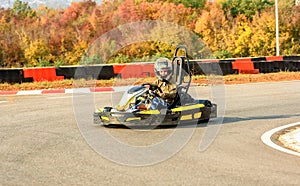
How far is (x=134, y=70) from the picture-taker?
2281 centimetres

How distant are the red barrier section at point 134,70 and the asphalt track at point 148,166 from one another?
888 cm

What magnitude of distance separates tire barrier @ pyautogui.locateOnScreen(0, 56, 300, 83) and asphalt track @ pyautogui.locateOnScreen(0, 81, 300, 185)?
8.34 m

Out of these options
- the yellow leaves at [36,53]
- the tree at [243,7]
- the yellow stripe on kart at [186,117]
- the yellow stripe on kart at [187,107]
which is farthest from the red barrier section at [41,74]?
the tree at [243,7]

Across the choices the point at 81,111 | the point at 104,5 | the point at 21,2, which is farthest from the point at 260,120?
the point at 21,2

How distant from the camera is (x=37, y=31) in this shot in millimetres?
45312

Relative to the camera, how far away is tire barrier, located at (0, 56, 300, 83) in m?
22.3

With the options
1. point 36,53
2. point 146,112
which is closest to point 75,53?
point 36,53

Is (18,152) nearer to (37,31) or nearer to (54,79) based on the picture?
(54,79)

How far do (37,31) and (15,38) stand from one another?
256 centimetres

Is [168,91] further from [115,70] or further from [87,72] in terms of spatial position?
[115,70]

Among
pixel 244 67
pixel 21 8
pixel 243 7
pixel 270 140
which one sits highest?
pixel 21 8

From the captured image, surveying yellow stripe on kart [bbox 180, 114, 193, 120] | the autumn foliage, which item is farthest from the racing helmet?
the autumn foliage

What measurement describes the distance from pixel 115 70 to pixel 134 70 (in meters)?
0.73

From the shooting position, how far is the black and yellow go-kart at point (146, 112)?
10.6 m
